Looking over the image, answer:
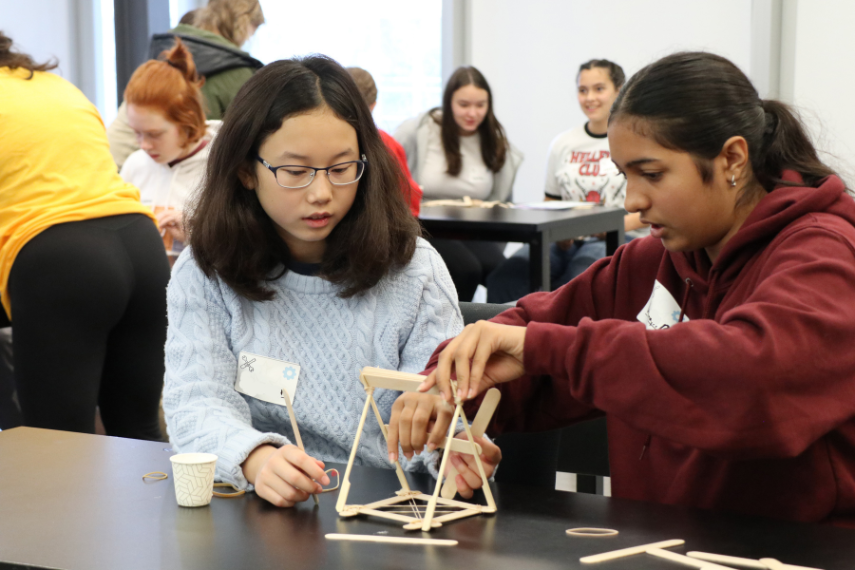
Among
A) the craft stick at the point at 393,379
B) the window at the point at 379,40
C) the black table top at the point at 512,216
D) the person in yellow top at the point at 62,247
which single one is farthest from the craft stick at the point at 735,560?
the window at the point at 379,40

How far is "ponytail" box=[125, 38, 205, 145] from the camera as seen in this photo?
2809 mm

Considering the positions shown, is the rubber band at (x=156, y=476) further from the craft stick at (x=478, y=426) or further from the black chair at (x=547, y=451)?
the black chair at (x=547, y=451)

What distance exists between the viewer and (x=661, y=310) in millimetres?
1316

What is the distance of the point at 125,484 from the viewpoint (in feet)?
3.77

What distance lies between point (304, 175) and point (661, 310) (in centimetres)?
58

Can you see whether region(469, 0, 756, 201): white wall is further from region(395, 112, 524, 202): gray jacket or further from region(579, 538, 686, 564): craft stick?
region(579, 538, 686, 564): craft stick

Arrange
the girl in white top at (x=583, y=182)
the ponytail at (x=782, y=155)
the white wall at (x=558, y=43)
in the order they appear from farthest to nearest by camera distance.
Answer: the white wall at (x=558, y=43), the girl in white top at (x=583, y=182), the ponytail at (x=782, y=155)

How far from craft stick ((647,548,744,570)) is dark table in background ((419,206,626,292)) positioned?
226cm

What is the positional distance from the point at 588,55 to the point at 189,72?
3.23m

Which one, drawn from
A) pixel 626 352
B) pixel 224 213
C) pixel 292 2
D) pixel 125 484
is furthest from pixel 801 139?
pixel 292 2

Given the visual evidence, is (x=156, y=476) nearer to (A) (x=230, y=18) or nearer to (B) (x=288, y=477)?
(B) (x=288, y=477)

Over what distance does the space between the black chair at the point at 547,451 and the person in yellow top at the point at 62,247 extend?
0.95 m

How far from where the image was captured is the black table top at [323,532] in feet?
2.91

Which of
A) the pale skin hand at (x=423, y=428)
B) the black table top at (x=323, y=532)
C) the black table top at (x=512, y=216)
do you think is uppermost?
the black table top at (x=512, y=216)
